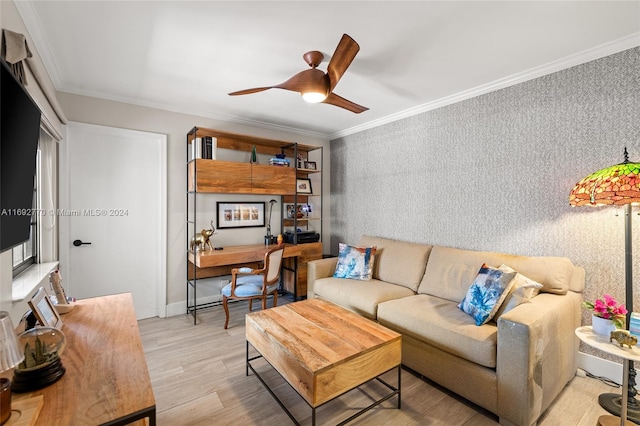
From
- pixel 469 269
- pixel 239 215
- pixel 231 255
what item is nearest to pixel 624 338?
pixel 469 269

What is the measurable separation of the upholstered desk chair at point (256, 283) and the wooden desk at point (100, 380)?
1.45 metres

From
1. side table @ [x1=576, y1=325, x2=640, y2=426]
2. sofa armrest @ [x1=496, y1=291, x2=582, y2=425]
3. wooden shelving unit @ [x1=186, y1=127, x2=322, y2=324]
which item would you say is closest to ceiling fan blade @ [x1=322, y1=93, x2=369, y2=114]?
wooden shelving unit @ [x1=186, y1=127, x2=322, y2=324]

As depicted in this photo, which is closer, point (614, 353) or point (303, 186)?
point (614, 353)

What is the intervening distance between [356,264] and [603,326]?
6.78 feet

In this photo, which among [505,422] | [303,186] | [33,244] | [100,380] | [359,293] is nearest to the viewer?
[100,380]

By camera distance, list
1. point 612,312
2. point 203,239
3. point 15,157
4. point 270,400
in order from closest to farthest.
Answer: point 15,157 < point 612,312 < point 270,400 < point 203,239

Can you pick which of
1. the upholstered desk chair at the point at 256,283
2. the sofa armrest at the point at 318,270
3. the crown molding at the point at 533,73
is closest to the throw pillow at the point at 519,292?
the crown molding at the point at 533,73

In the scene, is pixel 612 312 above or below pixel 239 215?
below

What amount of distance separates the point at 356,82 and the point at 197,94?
5.46 feet

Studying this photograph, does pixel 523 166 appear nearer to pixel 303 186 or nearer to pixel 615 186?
pixel 615 186

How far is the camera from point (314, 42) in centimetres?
208

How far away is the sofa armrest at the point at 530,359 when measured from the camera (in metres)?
1.67

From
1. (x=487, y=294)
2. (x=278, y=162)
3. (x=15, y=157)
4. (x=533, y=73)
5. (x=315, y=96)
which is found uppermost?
(x=533, y=73)

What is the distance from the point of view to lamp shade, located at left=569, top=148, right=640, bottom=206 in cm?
Result: 167
